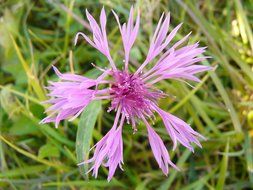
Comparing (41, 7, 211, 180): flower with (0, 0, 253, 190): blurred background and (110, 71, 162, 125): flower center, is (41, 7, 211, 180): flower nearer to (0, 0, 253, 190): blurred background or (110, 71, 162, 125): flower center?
(110, 71, 162, 125): flower center

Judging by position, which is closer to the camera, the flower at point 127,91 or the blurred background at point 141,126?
the flower at point 127,91

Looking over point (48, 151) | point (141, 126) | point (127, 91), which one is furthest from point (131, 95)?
point (48, 151)

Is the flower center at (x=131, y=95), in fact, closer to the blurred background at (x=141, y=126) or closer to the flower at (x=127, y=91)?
the flower at (x=127, y=91)

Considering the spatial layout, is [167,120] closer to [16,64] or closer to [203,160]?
[203,160]

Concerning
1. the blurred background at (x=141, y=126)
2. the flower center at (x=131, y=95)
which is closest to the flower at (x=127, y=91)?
the flower center at (x=131, y=95)

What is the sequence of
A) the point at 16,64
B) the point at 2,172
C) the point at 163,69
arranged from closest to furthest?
the point at 163,69 → the point at 2,172 → the point at 16,64

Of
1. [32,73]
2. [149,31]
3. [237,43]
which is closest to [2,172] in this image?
[32,73]

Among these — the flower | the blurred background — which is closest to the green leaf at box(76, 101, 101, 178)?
the flower
